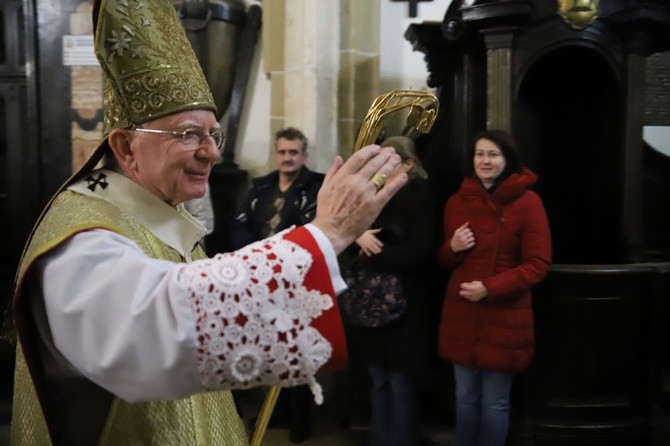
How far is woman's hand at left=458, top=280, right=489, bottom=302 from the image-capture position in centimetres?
329

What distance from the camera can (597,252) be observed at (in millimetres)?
4551

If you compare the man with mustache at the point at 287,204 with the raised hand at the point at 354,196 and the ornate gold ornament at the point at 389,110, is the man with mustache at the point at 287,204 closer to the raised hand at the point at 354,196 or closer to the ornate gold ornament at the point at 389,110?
the ornate gold ornament at the point at 389,110

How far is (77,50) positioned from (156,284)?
156 inches

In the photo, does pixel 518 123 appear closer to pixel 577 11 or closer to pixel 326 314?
pixel 577 11

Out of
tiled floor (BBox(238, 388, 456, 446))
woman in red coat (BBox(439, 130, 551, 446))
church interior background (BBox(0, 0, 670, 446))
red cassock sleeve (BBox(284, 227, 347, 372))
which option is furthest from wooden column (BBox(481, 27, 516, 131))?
red cassock sleeve (BBox(284, 227, 347, 372))

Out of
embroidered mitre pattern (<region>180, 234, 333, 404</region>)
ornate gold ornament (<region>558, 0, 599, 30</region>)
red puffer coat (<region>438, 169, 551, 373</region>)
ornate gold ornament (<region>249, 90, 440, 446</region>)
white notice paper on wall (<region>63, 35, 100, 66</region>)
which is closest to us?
embroidered mitre pattern (<region>180, 234, 333, 404</region>)

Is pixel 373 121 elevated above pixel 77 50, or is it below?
below

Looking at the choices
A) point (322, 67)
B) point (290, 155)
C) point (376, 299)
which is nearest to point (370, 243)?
point (376, 299)

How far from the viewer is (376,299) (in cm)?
348

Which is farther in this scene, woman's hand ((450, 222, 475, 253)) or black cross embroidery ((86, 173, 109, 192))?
woman's hand ((450, 222, 475, 253))

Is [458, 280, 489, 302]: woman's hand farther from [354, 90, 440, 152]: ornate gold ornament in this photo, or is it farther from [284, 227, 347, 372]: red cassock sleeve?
[284, 227, 347, 372]: red cassock sleeve

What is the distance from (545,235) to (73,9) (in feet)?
10.2

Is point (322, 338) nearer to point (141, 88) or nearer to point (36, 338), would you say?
point (36, 338)

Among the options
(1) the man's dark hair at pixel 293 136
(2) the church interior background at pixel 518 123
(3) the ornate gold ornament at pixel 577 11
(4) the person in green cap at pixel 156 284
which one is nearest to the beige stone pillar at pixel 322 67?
(2) the church interior background at pixel 518 123
